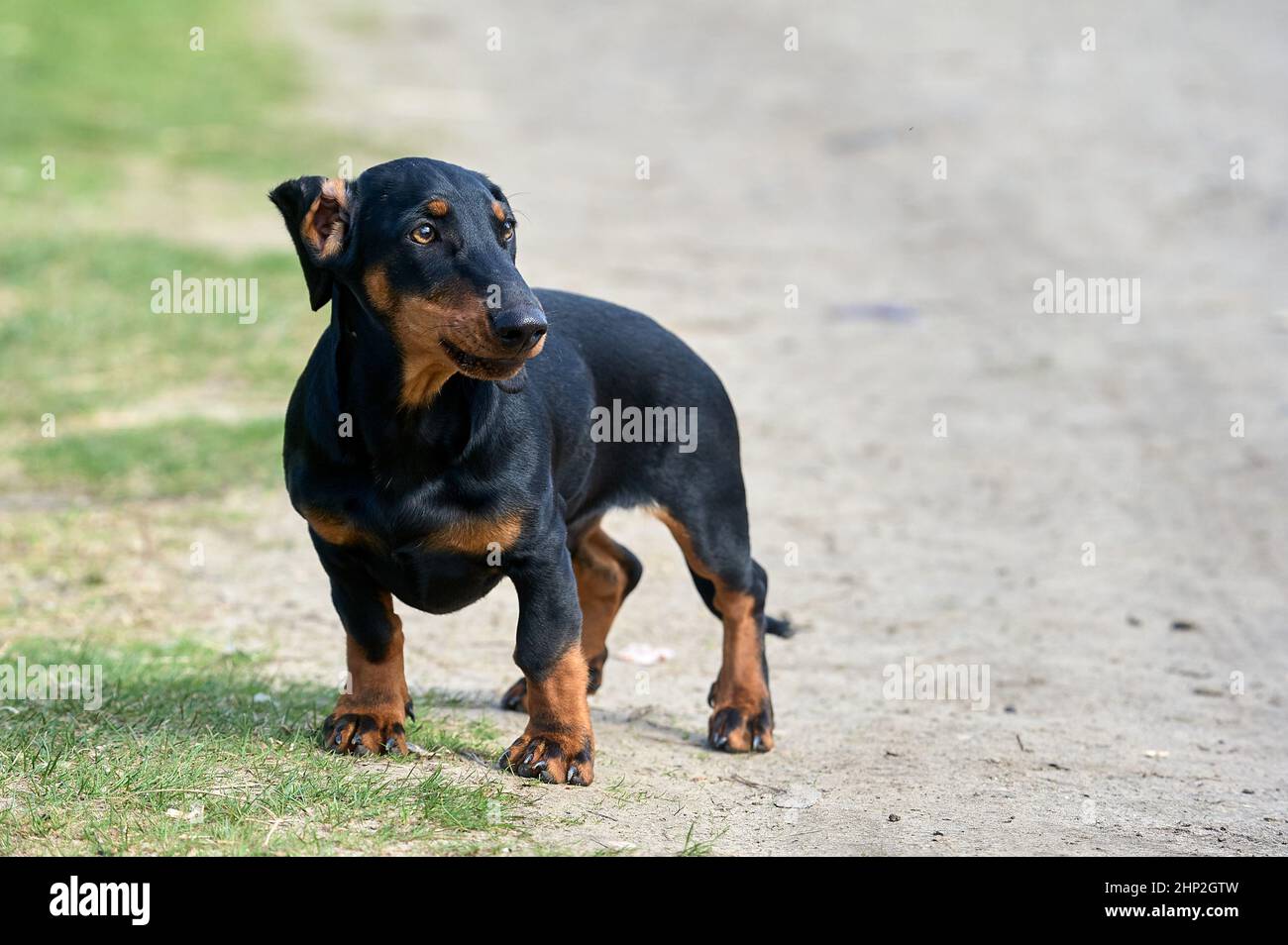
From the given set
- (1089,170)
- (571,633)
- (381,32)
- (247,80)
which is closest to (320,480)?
(571,633)

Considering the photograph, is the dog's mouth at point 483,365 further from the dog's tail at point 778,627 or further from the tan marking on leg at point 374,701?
the dog's tail at point 778,627

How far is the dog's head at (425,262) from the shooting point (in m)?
4.41

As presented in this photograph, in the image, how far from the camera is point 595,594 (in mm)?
6168

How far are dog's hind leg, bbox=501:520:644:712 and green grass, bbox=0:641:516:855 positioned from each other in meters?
0.62

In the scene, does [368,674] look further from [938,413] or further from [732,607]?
[938,413]

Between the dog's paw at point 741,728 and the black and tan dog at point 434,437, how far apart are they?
846 mm

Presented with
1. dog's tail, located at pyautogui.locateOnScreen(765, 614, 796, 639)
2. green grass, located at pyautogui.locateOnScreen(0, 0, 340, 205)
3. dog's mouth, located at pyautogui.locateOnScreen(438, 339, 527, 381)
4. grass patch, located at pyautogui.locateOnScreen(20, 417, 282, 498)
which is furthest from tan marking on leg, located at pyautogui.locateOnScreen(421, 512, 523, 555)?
green grass, located at pyautogui.locateOnScreen(0, 0, 340, 205)

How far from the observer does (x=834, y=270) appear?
A: 1380 cm

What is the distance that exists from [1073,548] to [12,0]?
80.8 feet

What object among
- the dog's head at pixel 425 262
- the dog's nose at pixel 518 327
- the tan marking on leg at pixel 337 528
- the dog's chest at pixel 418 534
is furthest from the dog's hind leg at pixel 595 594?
the dog's nose at pixel 518 327

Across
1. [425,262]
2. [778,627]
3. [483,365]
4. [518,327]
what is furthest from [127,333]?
[518,327]

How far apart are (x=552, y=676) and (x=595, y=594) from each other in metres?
1.21

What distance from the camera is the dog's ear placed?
15.2 feet

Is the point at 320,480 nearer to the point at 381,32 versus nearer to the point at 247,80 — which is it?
the point at 247,80
